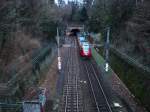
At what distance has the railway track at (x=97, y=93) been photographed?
1756cm

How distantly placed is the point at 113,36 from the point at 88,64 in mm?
11010

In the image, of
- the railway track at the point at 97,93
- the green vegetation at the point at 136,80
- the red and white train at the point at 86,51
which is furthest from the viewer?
the red and white train at the point at 86,51

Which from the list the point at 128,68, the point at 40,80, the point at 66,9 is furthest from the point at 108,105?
the point at 66,9

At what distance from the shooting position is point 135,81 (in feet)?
69.3

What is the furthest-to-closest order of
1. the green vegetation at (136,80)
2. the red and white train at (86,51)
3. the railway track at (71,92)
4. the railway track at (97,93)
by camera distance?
1. the red and white train at (86,51)
2. the green vegetation at (136,80)
3. the railway track at (71,92)
4. the railway track at (97,93)

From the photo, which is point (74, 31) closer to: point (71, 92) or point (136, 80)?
point (71, 92)

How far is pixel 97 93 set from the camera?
2084 centimetres

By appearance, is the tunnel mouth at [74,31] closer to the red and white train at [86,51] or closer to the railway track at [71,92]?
the red and white train at [86,51]

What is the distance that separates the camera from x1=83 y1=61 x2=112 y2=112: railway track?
17.6 meters

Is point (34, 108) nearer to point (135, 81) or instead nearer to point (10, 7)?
point (135, 81)

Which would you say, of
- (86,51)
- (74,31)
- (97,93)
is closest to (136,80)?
(97,93)

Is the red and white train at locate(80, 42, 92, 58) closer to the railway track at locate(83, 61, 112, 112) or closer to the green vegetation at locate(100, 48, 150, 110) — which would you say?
the railway track at locate(83, 61, 112, 112)

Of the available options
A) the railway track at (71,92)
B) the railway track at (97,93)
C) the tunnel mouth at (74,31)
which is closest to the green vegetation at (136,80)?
the railway track at (97,93)

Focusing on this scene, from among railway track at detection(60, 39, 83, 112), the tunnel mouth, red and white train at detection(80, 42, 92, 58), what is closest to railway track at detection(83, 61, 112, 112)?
railway track at detection(60, 39, 83, 112)
